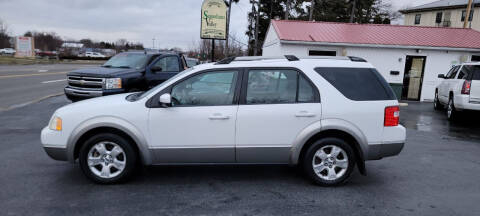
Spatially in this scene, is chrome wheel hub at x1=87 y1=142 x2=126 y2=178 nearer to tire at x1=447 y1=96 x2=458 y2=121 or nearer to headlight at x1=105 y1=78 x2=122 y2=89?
headlight at x1=105 y1=78 x2=122 y2=89

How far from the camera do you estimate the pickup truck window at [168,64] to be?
1020 cm

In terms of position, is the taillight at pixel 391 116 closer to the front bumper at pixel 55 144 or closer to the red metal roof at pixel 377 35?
the front bumper at pixel 55 144

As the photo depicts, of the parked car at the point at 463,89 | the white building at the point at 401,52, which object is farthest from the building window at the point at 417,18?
the parked car at the point at 463,89

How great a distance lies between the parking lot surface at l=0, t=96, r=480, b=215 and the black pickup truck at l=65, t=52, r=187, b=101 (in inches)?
113

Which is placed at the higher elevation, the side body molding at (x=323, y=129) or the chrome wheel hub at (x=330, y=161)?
the side body molding at (x=323, y=129)

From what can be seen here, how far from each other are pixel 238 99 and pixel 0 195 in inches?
119

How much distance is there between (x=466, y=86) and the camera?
31.5 ft

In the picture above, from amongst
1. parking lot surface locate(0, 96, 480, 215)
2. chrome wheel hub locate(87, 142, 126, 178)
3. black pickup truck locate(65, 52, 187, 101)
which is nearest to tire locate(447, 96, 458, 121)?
parking lot surface locate(0, 96, 480, 215)

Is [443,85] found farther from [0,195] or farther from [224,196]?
[0,195]

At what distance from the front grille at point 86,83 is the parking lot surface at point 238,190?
2.86 m

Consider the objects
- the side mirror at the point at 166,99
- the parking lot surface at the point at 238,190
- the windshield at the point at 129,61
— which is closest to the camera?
the parking lot surface at the point at 238,190

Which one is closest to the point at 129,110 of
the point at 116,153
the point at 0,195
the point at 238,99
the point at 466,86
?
the point at 116,153

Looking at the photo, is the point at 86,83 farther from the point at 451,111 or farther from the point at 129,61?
the point at 451,111

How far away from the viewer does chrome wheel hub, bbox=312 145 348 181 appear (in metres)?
4.56
